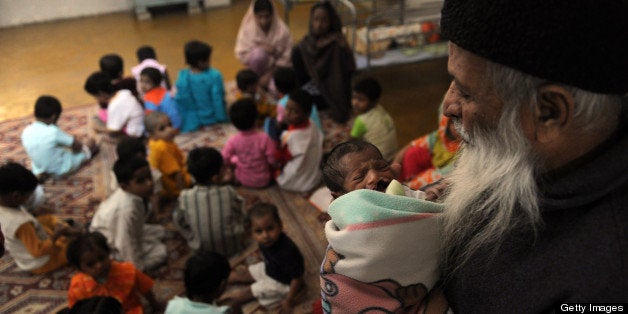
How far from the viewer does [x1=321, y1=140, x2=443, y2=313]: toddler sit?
114cm

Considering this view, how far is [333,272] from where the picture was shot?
120 cm

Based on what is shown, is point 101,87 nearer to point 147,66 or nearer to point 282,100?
point 147,66

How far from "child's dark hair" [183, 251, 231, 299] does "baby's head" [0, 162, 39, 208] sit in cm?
114

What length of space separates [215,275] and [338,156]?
45.6 inches

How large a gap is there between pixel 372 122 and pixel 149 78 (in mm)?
1950

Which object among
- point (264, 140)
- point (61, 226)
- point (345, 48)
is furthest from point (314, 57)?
point (61, 226)

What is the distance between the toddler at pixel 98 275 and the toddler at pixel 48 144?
154 cm

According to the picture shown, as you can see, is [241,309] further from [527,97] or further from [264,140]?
[527,97]

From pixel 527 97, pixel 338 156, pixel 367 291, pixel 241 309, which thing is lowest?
pixel 241 309

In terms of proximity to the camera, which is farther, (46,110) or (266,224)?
(46,110)

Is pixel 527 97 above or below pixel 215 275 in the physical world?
above

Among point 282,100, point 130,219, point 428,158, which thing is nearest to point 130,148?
point 130,219

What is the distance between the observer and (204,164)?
321 cm

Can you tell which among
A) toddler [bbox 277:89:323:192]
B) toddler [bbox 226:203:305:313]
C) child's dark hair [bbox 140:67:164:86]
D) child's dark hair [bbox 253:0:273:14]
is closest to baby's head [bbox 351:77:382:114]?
toddler [bbox 277:89:323:192]
